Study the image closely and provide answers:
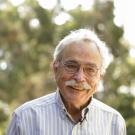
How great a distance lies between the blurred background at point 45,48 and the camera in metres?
16.8

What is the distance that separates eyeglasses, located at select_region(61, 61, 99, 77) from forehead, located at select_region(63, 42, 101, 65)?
23 mm

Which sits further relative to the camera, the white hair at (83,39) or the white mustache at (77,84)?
the white hair at (83,39)

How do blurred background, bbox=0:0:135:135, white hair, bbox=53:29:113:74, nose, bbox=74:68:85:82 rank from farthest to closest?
blurred background, bbox=0:0:135:135 < white hair, bbox=53:29:113:74 < nose, bbox=74:68:85:82

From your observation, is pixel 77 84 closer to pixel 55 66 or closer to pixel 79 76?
pixel 79 76

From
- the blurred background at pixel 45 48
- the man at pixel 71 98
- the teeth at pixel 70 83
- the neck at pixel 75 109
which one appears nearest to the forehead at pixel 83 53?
the man at pixel 71 98

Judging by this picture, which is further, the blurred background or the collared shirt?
the blurred background

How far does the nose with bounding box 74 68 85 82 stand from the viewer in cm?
288

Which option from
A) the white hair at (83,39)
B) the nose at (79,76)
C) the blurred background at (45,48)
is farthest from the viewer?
the blurred background at (45,48)

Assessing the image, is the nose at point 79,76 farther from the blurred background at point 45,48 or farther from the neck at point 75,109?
the blurred background at point 45,48

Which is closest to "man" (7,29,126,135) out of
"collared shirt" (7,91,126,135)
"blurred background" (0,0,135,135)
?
"collared shirt" (7,91,126,135)

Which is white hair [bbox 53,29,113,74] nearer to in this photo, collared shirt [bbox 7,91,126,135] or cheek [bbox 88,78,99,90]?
cheek [bbox 88,78,99,90]

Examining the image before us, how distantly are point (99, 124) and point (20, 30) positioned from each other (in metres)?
17.0

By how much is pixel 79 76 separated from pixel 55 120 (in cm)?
30

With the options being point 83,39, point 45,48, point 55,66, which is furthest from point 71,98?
point 45,48
